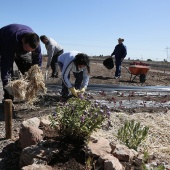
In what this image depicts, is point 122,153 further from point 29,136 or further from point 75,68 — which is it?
point 75,68

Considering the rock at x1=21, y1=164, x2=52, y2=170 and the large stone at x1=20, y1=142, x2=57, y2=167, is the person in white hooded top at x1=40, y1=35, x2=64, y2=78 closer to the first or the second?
the large stone at x1=20, y1=142, x2=57, y2=167

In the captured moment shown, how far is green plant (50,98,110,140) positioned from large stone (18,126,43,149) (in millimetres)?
244

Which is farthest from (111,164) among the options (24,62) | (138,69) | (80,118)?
(138,69)

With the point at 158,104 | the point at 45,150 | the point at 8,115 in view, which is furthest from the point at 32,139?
the point at 158,104

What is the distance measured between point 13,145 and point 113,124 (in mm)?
1943

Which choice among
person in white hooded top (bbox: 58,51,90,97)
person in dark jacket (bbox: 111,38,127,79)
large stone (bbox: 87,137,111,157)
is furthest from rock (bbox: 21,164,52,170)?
person in dark jacket (bbox: 111,38,127,79)

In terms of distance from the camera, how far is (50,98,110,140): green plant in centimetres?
345

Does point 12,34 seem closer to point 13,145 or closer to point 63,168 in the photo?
point 13,145

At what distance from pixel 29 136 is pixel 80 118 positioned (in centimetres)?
67

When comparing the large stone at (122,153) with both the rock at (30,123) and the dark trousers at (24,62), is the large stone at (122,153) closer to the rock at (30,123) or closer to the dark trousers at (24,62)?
the rock at (30,123)

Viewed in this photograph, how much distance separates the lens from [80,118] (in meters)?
3.40

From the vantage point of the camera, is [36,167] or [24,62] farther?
[24,62]

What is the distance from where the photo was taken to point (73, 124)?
344 centimetres

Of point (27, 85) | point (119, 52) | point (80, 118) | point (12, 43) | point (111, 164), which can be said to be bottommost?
point (111, 164)
